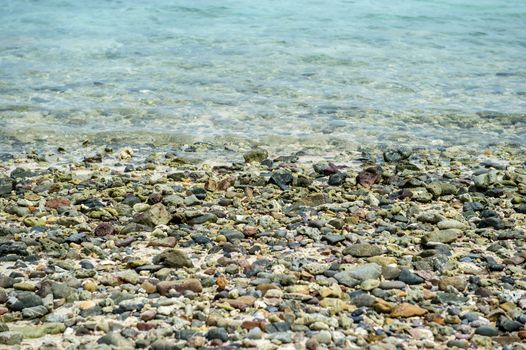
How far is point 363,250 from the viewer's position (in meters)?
5.82

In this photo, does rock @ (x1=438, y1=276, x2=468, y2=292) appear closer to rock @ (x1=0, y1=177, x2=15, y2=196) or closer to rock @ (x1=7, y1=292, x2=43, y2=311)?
rock @ (x1=7, y1=292, x2=43, y2=311)

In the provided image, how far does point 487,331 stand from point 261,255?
196cm

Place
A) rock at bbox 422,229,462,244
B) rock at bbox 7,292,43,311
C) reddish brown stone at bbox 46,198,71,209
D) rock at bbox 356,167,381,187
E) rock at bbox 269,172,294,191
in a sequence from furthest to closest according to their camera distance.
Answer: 1. rock at bbox 356,167,381,187
2. rock at bbox 269,172,294,191
3. reddish brown stone at bbox 46,198,71,209
4. rock at bbox 422,229,462,244
5. rock at bbox 7,292,43,311

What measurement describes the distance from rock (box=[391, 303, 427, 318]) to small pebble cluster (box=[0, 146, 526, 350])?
0.04ft

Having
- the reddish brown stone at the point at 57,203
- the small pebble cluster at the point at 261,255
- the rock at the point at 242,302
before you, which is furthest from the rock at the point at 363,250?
the reddish brown stone at the point at 57,203

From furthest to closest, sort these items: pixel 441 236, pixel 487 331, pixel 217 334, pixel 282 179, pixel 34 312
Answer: pixel 282 179 → pixel 441 236 → pixel 34 312 → pixel 487 331 → pixel 217 334

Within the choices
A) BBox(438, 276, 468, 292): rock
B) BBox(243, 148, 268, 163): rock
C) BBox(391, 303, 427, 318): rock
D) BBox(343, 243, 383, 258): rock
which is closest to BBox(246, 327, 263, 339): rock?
BBox(391, 303, 427, 318): rock

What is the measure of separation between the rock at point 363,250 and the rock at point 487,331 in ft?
4.69

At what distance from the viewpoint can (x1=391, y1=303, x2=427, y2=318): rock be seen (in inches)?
184

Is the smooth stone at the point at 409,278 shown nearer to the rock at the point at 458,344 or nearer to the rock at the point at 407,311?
the rock at the point at 407,311

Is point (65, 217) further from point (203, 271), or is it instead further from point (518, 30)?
point (518, 30)

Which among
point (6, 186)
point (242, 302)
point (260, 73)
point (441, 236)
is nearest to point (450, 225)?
point (441, 236)

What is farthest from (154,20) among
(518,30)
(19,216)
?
(19,216)

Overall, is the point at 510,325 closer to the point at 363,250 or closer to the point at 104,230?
the point at 363,250
